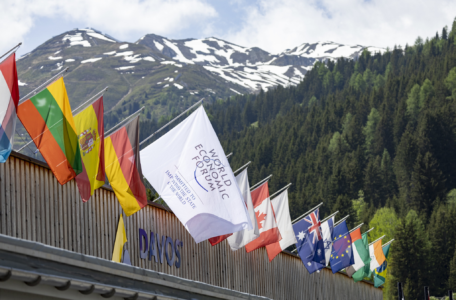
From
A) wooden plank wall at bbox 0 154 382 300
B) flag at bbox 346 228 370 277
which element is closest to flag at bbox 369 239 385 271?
flag at bbox 346 228 370 277

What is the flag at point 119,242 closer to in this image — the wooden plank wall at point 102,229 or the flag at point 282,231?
the wooden plank wall at point 102,229

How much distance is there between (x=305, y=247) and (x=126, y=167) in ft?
40.9

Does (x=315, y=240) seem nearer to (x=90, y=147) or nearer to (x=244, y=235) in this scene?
(x=244, y=235)

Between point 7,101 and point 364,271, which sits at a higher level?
point 364,271

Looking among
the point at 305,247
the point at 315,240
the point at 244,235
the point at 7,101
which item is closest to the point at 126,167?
the point at 7,101

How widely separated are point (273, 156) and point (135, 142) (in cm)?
15411

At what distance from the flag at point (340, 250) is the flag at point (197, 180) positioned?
1415 cm

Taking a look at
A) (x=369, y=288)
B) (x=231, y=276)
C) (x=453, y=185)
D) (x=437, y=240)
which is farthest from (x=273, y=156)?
(x=231, y=276)

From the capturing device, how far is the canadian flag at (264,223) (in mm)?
20844

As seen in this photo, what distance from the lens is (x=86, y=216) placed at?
47.6 feet

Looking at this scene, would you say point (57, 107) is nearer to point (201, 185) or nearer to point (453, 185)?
point (201, 185)

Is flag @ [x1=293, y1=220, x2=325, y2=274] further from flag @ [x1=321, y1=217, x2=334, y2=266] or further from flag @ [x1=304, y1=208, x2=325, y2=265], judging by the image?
flag @ [x1=321, y1=217, x2=334, y2=266]

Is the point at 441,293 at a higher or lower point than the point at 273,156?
lower

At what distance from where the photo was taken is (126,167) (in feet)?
45.9
